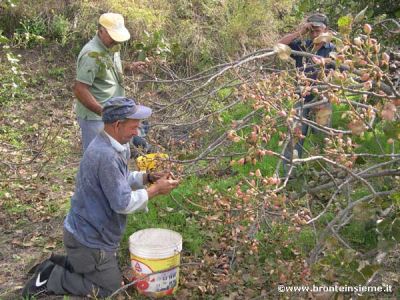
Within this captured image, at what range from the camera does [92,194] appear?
3689mm

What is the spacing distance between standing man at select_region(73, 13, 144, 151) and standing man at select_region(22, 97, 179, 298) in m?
0.97

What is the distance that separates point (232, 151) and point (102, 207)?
2.28 metres

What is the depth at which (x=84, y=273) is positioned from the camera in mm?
3869

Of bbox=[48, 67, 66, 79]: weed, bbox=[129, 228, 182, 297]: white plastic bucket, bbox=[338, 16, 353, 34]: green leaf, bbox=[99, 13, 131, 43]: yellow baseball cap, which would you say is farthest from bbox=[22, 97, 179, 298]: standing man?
bbox=[48, 67, 66, 79]: weed

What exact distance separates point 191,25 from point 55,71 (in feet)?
8.13

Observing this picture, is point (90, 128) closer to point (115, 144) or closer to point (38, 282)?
point (115, 144)

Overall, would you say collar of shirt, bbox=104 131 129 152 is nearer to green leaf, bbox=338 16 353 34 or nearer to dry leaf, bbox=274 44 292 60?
dry leaf, bbox=274 44 292 60

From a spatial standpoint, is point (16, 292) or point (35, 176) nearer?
point (16, 292)

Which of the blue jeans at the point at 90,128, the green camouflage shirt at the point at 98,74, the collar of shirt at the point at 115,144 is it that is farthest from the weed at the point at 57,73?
the collar of shirt at the point at 115,144

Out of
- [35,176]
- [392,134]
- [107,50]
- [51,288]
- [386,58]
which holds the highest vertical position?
[386,58]

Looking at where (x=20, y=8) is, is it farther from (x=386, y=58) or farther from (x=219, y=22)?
(x=386, y=58)

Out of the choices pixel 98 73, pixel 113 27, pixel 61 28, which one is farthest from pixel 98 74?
pixel 61 28

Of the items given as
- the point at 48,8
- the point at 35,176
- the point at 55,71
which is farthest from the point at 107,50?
the point at 48,8

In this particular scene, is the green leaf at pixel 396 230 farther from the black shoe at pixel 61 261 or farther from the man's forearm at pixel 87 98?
the man's forearm at pixel 87 98
